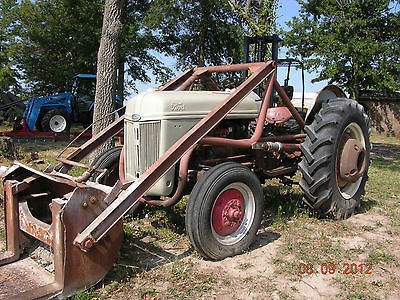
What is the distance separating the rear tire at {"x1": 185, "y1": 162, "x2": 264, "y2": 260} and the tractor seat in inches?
58.6

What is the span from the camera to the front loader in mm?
2955

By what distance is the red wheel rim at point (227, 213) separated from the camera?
12.0 feet

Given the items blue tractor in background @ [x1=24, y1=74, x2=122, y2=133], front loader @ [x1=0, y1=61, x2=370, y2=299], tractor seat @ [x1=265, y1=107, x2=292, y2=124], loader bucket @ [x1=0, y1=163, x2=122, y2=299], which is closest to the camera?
loader bucket @ [x1=0, y1=163, x2=122, y2=299]

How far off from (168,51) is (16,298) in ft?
66.1

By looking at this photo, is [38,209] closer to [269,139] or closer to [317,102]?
[269,139]

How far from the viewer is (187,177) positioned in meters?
3.83

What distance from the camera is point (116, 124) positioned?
15.0ft

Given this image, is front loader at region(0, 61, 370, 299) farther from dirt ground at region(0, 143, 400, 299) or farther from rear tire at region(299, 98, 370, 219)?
dirt ground at region(0, 143, 400, 299)

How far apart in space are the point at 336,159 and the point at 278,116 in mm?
920

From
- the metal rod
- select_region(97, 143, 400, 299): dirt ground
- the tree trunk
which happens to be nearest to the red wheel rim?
select_region(97, 143, 400, 299): dirt ground

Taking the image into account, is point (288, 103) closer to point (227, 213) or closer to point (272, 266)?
point (227, 213)

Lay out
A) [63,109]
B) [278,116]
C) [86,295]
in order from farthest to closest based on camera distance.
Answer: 1. [63,109]
2. [278,116]
3. [86,295]

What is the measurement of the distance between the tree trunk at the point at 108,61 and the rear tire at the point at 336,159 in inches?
146

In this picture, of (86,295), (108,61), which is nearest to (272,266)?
(86,295)
